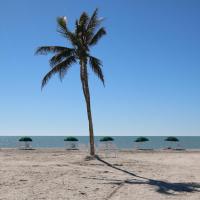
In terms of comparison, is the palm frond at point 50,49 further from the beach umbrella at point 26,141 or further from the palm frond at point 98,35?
the beach umbrella at point 26,141

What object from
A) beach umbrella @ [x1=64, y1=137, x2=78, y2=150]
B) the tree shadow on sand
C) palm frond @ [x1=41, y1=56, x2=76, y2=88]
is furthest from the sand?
beach umbrella @ [x1=64, y1=137, x2=78, y2=150]

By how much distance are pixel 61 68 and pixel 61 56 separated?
0.95 metres

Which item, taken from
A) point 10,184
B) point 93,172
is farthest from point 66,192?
point 93,172

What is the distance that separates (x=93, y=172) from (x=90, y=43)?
14149 millimetres

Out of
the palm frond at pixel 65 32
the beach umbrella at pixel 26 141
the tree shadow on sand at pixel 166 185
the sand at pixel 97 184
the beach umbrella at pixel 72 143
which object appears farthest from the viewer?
the beach umbrella at pixel 72 143

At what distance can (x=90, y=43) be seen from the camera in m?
33.6

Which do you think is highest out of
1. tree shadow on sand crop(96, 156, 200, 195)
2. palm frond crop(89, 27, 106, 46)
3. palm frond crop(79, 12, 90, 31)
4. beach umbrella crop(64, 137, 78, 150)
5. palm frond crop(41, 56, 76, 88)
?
palm frond crop(79, 12, 90, 31)

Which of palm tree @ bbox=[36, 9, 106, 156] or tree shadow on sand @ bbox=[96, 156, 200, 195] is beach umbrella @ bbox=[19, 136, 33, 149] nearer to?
palm tree @ bbox=[36, 9, 106, 156]

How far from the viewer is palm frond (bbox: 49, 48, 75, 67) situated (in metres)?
33.3

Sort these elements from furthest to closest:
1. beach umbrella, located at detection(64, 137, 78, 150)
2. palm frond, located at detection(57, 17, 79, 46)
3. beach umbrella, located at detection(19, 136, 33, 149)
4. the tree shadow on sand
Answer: beach umbrella, located at detection(64, 137, 78, 150)
beach umbrella, located at detection(19, 136, 33, 149)
palm frond, located at detection(57, 17, 79, 46)
the tree shadow on sand

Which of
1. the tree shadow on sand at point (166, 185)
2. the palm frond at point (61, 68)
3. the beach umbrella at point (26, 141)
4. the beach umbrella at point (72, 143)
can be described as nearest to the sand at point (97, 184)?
the tree shadow on sand at point (166, 185)

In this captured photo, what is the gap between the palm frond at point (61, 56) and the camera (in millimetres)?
33281

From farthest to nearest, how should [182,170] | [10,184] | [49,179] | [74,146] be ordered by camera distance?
[74,146] → [182,170] → [49,179] → [10,184]

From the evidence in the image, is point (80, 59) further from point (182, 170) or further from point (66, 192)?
point (66, 192)
